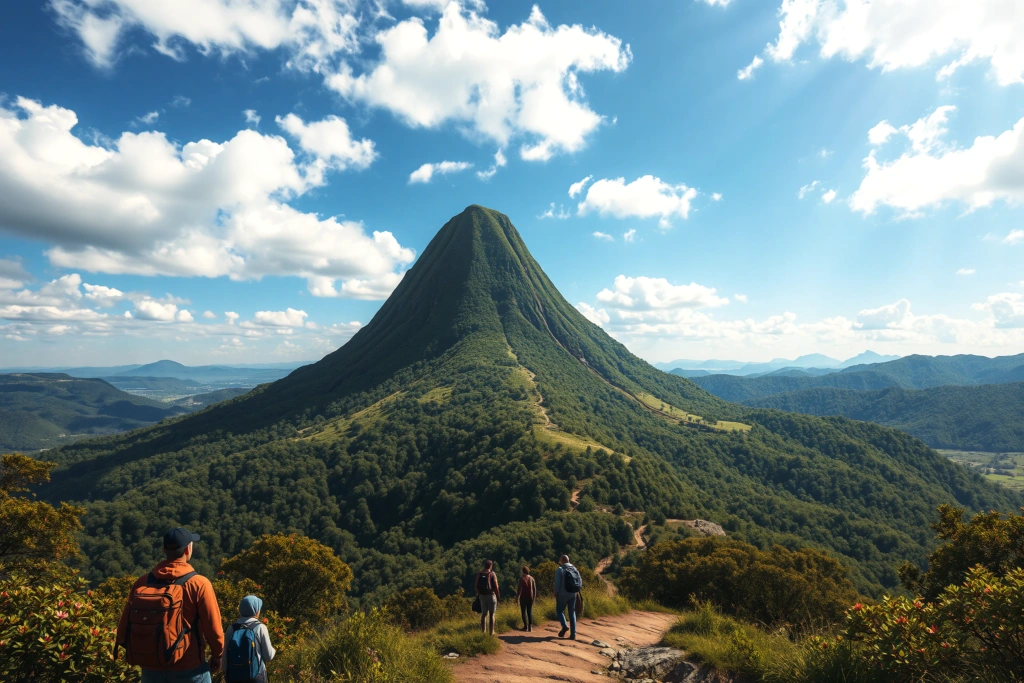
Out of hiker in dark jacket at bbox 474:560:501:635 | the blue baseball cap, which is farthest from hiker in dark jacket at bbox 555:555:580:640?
the blue baseball cap

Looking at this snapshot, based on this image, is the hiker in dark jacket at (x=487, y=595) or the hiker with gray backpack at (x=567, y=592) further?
the hiker with gray backpack at (x=567, y=592)

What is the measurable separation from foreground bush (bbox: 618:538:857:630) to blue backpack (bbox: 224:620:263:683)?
71.6 ft

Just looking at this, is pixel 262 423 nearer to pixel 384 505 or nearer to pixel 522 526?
pixel 384 505

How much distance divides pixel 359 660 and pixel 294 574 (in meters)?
24.7

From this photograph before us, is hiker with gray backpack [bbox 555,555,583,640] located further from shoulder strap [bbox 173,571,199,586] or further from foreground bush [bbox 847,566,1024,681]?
shoulder strap [bbox 173,571,199,586]

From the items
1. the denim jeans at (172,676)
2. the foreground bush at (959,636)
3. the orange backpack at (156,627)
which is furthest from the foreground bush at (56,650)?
the foreground bush at (959,636)

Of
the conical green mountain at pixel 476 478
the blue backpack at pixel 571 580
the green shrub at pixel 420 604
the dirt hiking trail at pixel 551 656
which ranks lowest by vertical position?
the conical green mountain at pixel 476 478

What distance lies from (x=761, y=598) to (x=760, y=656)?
2017 centimetres

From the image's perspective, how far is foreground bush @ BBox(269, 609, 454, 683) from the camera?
7703 millimetres

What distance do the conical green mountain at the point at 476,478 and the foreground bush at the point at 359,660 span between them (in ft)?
189

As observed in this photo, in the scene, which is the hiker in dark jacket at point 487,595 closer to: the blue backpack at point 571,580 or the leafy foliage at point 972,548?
the blue backpack at point 571,580

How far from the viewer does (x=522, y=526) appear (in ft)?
236

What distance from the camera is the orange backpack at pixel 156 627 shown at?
17.3 feet

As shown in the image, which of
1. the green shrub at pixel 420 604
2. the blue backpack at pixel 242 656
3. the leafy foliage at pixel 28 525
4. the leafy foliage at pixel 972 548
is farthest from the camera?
the green shrub at pixel 420 604
